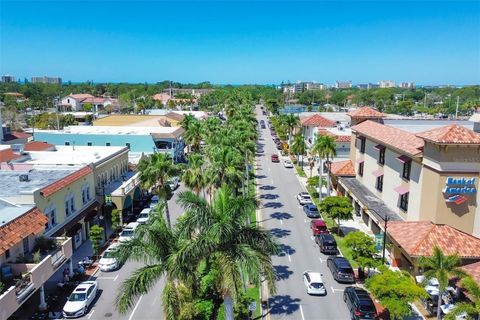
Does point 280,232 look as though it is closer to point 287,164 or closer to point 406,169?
point 406,169

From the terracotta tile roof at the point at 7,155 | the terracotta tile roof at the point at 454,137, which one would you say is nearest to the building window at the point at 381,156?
the terracotta tile roof at the point at 454,137

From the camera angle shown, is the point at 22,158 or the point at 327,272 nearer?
the point at 327,272

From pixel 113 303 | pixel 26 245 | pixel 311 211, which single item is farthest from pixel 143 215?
pixel 311 211

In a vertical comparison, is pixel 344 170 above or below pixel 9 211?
below

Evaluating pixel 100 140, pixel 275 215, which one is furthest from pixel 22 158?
pixel 275 215

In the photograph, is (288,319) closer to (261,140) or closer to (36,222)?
(36,222)

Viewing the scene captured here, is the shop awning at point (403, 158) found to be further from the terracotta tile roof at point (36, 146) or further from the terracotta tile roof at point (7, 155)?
the terracotta tile roof at point (36, 146)
